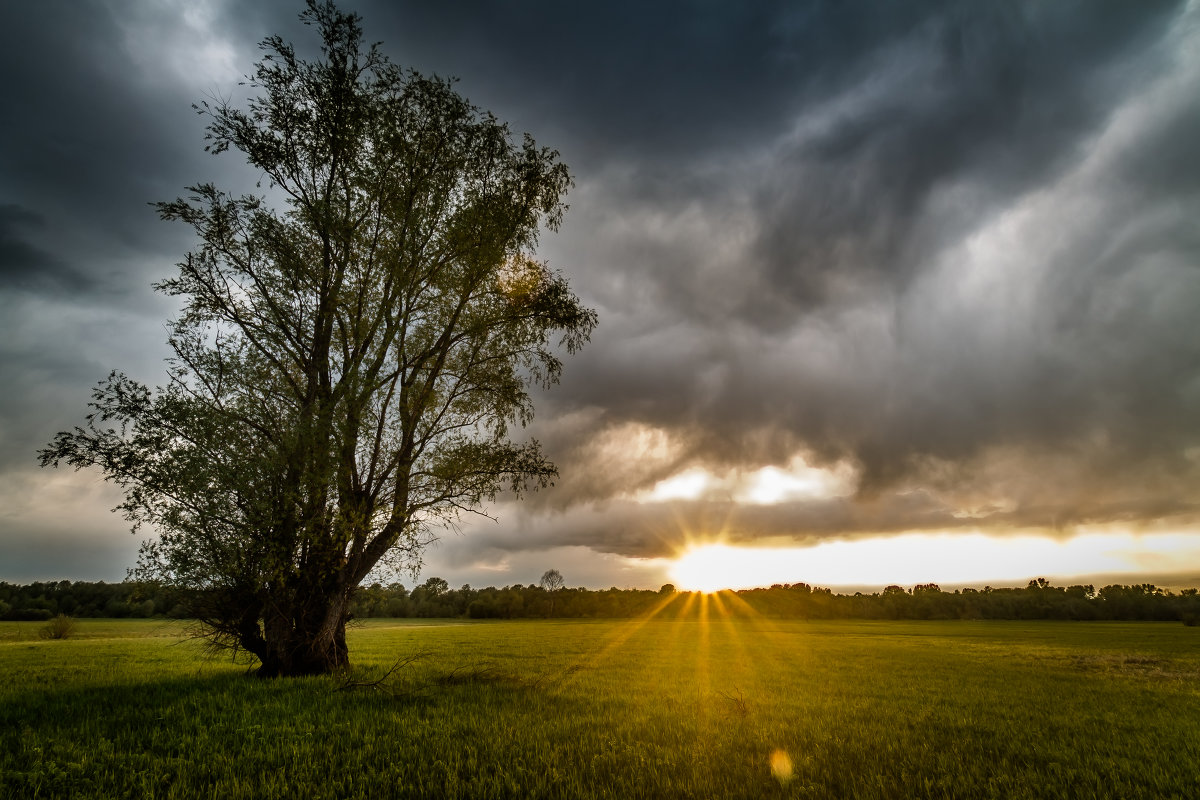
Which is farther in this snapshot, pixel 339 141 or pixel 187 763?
pixel 339 141

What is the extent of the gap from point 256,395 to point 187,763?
403 inches

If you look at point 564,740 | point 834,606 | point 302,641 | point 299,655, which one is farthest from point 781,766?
point 834,606

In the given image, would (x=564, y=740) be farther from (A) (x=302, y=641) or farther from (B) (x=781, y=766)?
(A) (x=302, y=641)

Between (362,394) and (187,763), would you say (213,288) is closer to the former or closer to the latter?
(362,394)

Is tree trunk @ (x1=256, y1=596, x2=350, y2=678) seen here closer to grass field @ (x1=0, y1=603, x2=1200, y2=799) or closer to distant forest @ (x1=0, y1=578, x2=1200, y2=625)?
grass field @ (x1=0, y1=603, x2=1200, y2=799)

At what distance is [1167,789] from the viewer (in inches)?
320

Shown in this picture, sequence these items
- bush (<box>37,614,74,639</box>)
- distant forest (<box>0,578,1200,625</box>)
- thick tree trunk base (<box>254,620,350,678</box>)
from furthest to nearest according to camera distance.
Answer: distant forest (<box>0,578,1200,625</box>), bush (<box>37,614,74,639</box>), thick tree trunk base (<box>254,620,350,678</box>)

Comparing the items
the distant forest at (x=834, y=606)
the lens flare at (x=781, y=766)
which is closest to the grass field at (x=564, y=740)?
the lens flare at (x=781, y=766)

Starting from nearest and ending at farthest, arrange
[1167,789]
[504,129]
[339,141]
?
[1167,789] → [339,141] → [504,129]

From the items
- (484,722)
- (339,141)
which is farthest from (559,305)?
(484,722)

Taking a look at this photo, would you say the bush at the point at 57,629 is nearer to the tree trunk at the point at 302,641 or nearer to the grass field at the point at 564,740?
the grass field at the point at 564,740

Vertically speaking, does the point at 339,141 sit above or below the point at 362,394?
above

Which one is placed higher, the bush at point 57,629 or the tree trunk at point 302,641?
the tree trunk at point 302,641

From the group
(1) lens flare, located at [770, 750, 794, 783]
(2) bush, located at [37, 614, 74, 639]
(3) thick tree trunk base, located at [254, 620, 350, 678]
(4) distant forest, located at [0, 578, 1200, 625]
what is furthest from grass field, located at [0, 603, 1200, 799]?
(4) distant forest, located at [0, 578, 1200, 625]
